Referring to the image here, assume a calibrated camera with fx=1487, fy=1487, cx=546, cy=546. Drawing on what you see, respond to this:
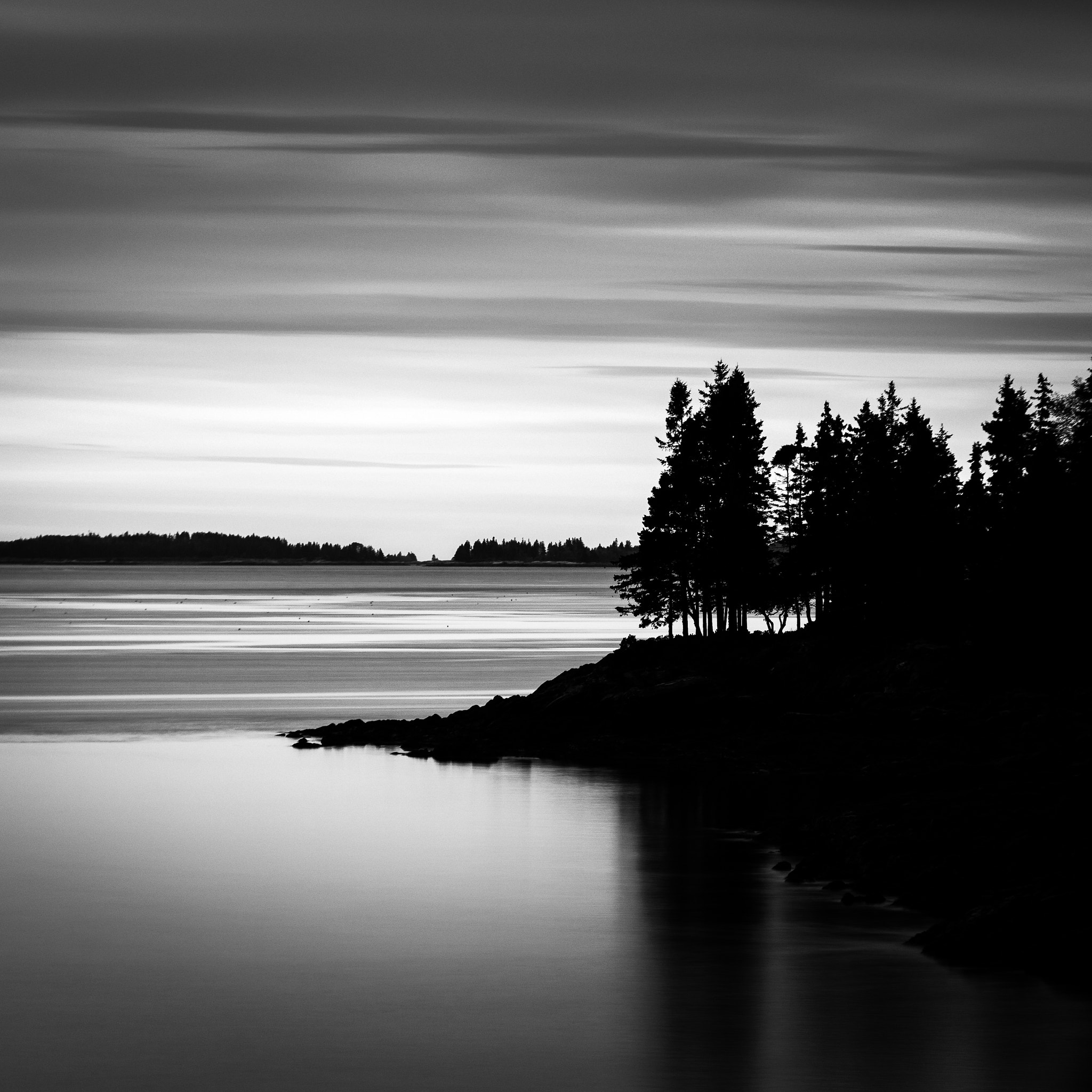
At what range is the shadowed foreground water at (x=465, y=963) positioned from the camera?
71.6ft

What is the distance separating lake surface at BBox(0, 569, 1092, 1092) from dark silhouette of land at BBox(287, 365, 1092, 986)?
65.6 inches

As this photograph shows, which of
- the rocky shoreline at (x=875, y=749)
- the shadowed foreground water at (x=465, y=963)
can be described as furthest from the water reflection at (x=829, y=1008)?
the rocky shoreline at (x=875, y=749)

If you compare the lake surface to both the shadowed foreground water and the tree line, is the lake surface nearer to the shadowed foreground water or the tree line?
the shadowed foreground water

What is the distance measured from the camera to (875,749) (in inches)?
1797

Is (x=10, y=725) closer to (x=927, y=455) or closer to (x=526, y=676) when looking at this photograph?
(x=526, y=676)

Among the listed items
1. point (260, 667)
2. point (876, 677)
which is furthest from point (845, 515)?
point (260, 667)

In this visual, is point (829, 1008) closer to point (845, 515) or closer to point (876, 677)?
point (876, 677)

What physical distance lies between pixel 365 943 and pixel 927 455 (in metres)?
50.4

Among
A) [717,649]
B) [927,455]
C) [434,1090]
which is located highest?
[927,455]

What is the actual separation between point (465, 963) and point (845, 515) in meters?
51.5

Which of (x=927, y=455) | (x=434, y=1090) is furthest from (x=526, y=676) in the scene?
(x=434, y=1090)

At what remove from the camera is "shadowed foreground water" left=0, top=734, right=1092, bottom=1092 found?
21828 millimetres

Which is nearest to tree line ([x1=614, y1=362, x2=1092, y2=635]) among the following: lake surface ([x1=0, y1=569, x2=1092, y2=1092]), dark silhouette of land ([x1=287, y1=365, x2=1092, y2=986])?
dark silhouette of land ([x1=287, y1=365, x2=1092, y2=986])

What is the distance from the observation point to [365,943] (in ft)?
95.7
